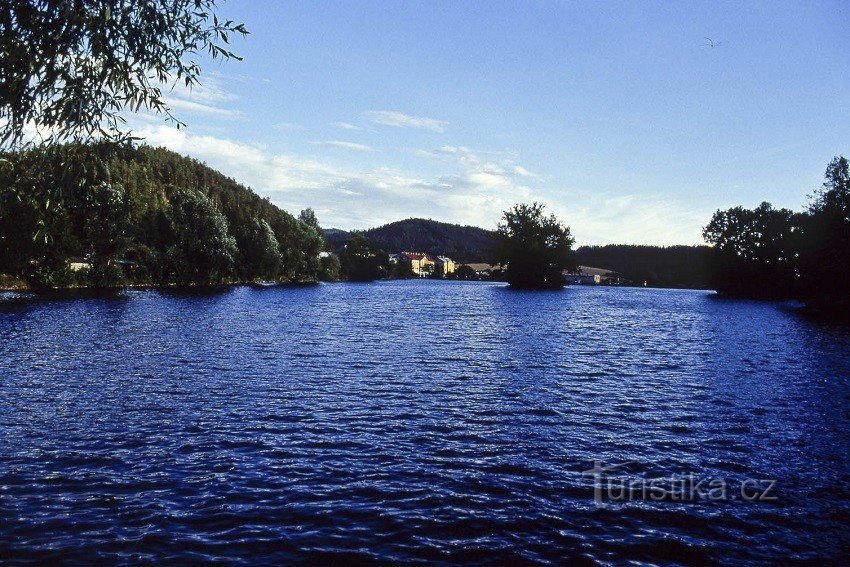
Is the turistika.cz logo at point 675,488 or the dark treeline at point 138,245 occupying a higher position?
the dark treeline at point 138,245

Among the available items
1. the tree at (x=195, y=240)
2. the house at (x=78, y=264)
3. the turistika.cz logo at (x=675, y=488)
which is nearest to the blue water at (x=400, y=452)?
the turistika.cz logo at (x=675, y=488)

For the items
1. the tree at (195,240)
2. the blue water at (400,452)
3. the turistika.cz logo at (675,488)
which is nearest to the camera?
the blue water at (400,452)

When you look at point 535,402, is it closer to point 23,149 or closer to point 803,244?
point 23,149

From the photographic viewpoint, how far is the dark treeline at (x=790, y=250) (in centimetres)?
9950

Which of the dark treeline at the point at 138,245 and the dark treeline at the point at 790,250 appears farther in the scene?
the dark treeline at the point at 138,245

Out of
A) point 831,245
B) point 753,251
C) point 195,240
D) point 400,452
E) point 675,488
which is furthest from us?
point 753,251

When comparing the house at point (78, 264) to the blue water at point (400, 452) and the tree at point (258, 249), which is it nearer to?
the tree at point (258, 249)

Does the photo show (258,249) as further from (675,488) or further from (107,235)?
(675,488)

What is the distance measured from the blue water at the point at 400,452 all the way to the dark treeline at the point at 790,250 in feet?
232

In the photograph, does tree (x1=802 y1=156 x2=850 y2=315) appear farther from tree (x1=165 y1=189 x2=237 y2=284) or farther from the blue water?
tree (x1=165 y1=189 x2=237 y2=284)

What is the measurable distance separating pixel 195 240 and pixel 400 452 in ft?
453

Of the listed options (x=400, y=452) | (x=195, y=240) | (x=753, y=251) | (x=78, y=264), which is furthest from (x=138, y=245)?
(x=753, y=251)

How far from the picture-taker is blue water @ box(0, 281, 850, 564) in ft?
45.2

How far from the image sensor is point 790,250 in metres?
154
